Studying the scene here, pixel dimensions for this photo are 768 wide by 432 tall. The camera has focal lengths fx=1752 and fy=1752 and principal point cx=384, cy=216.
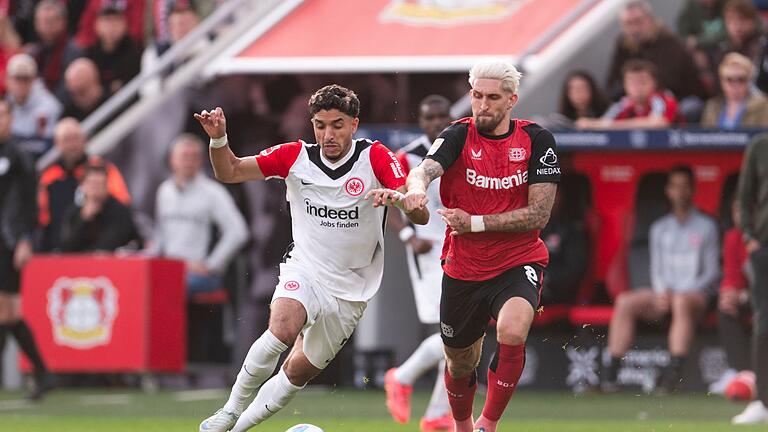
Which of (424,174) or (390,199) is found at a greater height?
(424,174)

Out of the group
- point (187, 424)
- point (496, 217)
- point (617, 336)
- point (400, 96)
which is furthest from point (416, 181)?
point (400, 96)

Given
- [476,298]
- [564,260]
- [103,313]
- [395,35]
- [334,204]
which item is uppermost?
[395,35]

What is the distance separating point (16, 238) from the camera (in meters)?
16.2

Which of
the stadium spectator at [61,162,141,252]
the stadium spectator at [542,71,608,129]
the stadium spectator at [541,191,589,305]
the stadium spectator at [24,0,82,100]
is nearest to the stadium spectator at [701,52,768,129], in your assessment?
the stadium spectator at [542,71,608,129]

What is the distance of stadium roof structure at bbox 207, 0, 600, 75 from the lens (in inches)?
703

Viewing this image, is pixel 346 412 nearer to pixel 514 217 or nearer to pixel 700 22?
pixel 514 217

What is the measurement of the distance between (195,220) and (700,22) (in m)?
5.56

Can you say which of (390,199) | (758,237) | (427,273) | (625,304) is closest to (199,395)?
(625,304)

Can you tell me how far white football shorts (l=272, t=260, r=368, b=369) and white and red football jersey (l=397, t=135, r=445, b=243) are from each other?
7.25 ft

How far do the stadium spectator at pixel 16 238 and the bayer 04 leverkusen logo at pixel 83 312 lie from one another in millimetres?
1063

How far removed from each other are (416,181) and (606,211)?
27.3 feet

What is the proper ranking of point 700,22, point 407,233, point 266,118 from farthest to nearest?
point 266,118
point 700,22
point 407,233

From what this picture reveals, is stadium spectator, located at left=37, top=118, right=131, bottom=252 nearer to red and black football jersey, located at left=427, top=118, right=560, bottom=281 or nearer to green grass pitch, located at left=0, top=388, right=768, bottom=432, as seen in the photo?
green grass pitch, located at left=0, top=388, right=768, bottom=432

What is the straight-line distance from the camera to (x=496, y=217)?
9695 mm
